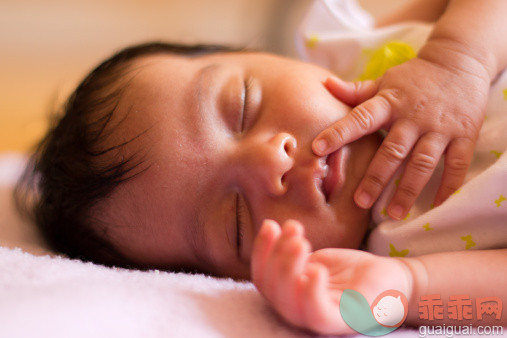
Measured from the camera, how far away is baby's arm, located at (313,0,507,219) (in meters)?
0.85

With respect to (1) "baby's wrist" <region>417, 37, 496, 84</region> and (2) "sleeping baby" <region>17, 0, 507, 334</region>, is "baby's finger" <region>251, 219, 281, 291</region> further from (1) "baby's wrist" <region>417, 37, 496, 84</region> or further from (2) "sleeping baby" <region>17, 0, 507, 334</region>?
(1) "baby's wrist" <region>417, 37, 496, 84</region>

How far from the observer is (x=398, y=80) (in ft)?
3.03

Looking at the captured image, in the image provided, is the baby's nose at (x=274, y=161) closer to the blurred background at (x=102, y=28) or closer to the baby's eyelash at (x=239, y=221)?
the baby's eyelash at (x=239, y=221)

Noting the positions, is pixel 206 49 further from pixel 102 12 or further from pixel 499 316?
pixel 102 12

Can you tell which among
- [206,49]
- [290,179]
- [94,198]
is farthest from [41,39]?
[290,179]

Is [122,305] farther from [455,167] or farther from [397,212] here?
[455,167]

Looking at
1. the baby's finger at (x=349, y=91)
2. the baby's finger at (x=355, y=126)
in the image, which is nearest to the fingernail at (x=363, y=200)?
the baby's finger at (x=355, y=126)

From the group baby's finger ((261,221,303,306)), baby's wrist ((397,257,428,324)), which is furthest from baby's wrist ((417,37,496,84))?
baby's finger ((261,221,303,306))

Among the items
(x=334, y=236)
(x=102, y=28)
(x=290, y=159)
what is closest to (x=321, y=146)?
(x=290, y=159)

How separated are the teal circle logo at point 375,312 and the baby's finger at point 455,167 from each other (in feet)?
0.92

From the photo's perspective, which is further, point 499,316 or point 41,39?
point 41,39

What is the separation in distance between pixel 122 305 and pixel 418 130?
60cm

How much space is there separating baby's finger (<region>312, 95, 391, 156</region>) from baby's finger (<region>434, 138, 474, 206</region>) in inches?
5.4

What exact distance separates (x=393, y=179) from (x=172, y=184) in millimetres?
424
